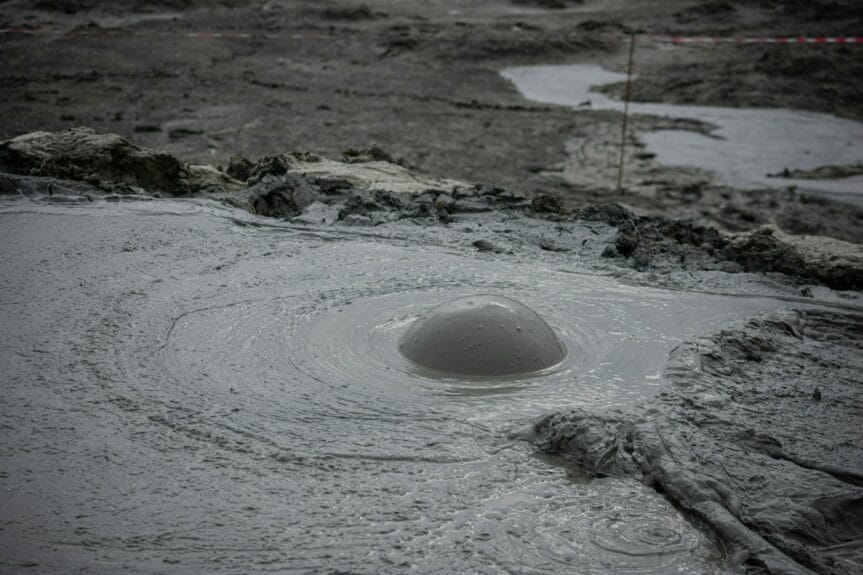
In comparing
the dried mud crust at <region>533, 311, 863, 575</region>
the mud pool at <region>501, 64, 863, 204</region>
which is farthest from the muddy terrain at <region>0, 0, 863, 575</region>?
the mud pool at <region>501, 64, 863, 204</region>

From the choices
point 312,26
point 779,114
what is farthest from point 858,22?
point 312,26

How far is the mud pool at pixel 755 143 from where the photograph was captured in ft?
30.1

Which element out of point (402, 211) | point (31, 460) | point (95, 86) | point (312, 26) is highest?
point (312, 26)

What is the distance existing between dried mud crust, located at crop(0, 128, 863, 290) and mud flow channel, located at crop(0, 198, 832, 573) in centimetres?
61

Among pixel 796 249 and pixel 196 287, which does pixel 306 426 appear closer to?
pixel 196 287

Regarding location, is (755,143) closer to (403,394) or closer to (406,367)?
(406,367)

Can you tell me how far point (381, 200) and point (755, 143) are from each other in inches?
241

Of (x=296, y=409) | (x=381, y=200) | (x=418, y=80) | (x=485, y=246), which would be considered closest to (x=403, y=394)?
(x=296, y=409)

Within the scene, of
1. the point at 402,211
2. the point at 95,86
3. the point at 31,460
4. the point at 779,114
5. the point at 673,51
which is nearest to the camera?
the point at 31,460

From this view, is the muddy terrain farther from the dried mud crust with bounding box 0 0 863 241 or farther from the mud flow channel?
the dried mud crust with bounding box 0 0 863 241

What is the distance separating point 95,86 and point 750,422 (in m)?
12.0

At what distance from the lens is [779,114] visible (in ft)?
39.0

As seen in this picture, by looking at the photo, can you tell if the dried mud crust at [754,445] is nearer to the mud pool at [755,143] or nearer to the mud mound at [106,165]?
the mud mound at [106,165]

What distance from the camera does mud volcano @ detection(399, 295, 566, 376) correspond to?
426 centimetres
